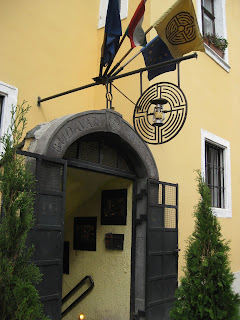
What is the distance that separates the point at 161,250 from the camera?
5438mm

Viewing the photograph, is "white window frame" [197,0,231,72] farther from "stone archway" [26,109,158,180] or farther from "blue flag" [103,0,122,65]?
"blue flag" [103,0,122,65]

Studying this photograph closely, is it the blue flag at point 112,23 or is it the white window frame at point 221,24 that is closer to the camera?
the blue flag at point 112,23

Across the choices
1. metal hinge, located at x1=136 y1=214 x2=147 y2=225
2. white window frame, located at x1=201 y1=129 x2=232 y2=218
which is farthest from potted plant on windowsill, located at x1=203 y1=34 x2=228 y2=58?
metal hinge, located at x1=136 y1=214 x2=147 y2=225

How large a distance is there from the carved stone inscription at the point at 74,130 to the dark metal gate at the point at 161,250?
1.27 m

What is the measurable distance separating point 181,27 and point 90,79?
7.21 ft

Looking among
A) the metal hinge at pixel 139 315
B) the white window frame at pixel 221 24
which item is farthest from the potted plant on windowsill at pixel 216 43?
the metal hinge at pixel 139 315

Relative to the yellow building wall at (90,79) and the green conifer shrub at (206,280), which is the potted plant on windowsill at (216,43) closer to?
the yellow building wall at (90,79)

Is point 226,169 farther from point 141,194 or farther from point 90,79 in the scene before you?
point 90,79

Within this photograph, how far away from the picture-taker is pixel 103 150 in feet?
17.0

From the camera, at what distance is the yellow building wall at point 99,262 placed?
5.50 m

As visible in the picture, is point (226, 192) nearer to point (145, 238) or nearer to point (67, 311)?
point (145, 238)

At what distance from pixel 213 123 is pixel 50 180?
4.68 m

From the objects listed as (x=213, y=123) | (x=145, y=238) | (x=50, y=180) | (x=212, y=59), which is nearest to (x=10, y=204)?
(x=50, y=180)

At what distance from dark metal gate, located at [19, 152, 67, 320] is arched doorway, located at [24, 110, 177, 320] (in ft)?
0.21
